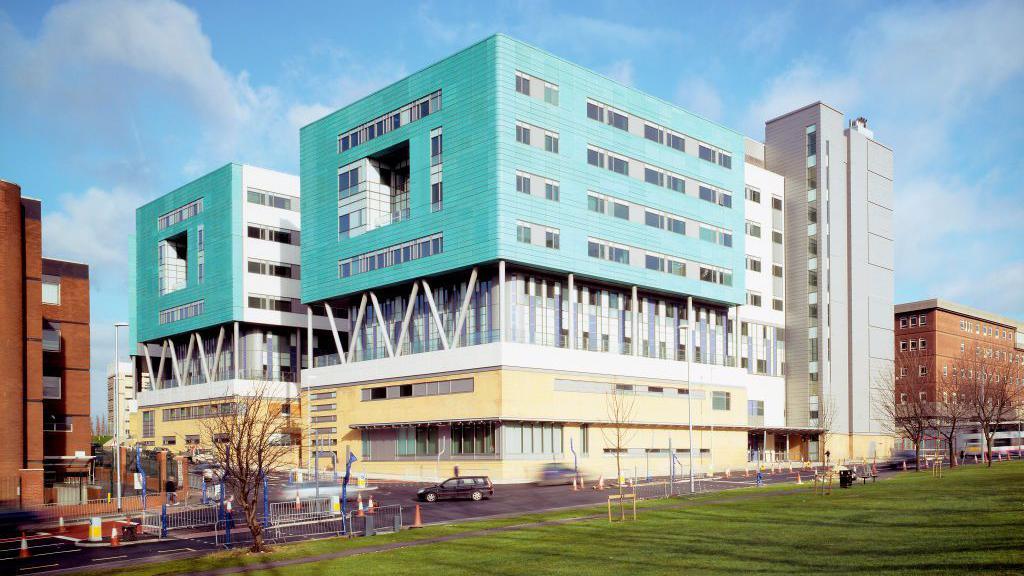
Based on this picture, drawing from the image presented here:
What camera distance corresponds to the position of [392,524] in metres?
39.2

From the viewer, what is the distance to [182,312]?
338ft

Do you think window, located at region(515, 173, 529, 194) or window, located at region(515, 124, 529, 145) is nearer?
window, located at region(515, 173, 529, 194)

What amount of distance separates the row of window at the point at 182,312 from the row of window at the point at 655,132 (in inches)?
1906

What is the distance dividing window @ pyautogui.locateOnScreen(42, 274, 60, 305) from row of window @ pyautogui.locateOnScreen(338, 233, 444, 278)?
2424 centimetres

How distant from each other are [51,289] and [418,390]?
28.9 meters

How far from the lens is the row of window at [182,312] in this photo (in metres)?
99.9

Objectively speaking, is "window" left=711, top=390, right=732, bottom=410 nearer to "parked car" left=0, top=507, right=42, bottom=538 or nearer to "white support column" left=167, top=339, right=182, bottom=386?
"parked car" left=0, top=507, right=42, bottom=538

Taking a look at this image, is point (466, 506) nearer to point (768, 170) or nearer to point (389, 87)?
point (389, 87)

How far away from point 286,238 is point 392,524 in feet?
214

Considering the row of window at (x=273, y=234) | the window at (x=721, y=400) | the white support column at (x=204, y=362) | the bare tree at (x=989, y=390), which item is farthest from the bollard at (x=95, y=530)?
the white support column at (x=204, y=362)

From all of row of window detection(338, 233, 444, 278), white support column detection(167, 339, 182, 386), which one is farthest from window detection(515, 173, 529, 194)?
white support column detection(167, 339, 182, 386)

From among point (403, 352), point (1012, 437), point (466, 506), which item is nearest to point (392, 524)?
point (466, 506)

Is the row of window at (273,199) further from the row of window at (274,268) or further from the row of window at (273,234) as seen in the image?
the row of window at (274,268)

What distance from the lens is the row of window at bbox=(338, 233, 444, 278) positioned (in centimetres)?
7475
